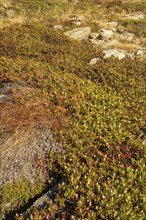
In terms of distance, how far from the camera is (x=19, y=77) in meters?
10.8

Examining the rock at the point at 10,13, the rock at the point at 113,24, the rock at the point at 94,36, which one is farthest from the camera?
the rock at the point at 10,13

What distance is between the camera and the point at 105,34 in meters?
21.1

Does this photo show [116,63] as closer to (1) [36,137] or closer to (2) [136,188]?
(1) [36,137]

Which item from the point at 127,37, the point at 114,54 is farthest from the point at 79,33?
the point at 114,54

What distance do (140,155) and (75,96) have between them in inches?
119

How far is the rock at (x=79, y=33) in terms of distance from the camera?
2053cm

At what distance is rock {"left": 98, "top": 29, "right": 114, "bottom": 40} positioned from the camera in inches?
814

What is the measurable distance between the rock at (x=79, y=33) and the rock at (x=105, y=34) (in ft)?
3.02

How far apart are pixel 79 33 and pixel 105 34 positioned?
176 centimetres

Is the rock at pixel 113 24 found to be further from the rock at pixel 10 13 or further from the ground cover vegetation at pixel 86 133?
the rock at pixel 10 13

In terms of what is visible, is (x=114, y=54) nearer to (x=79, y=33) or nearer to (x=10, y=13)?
(x=79, y=33)

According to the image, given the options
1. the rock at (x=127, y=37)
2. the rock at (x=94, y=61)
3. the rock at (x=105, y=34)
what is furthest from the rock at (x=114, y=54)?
the rock at (x=127, y=37)

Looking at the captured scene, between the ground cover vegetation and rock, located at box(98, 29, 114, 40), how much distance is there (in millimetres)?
7005

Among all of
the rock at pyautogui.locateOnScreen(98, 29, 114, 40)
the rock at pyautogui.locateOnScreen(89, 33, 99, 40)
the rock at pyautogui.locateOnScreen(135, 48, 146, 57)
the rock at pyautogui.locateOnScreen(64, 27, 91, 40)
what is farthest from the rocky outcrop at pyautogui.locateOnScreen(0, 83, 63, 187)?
the rock at pyautogui.locateOnScreen(98, 29, 114, 40)
